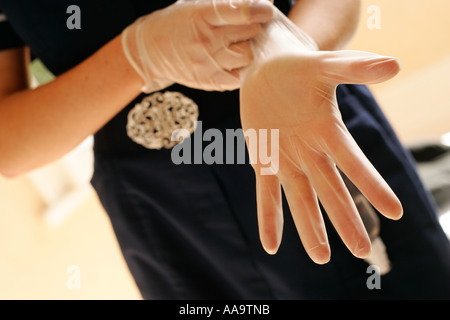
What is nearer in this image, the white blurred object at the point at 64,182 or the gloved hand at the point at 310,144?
the gloved hand at the point at 310,144

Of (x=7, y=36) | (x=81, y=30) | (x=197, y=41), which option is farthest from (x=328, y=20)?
→ (x=7, y=36)

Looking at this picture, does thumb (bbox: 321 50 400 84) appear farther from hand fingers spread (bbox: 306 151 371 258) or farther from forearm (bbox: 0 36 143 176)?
forearm (bbox: 0 36 143 176)

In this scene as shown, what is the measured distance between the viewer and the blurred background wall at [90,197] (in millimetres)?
1251

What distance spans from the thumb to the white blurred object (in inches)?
45.4

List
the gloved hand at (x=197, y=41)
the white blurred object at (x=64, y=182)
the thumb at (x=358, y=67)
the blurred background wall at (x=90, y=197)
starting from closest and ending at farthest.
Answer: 1. the thumb at (x=358, y=67)
2. the gloved hand at (x=197, y=41)
3. the blurred background wall at (x=90, y=197)
4. the white blurred object at (x=64, y=182)

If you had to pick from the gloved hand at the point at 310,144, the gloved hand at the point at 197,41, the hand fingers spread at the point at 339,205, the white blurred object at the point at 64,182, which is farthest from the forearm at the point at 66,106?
the white blurred object at the point at 64,182

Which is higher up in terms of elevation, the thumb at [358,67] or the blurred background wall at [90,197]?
the thumb at [358,67]

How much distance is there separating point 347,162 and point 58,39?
483 mm

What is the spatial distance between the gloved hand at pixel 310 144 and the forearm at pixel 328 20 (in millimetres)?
97

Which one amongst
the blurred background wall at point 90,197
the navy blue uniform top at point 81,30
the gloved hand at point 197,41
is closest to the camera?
the gloved hand at point 197,41

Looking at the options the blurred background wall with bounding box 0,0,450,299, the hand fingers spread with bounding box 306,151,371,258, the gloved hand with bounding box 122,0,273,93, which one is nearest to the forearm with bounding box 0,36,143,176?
the gloved hand with bounding box 122,0,273,93

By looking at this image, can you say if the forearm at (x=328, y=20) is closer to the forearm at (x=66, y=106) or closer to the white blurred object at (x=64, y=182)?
the forearm at (x=66, y=106)

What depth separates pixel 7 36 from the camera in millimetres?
620

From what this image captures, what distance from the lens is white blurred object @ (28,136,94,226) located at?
1.44 meters
